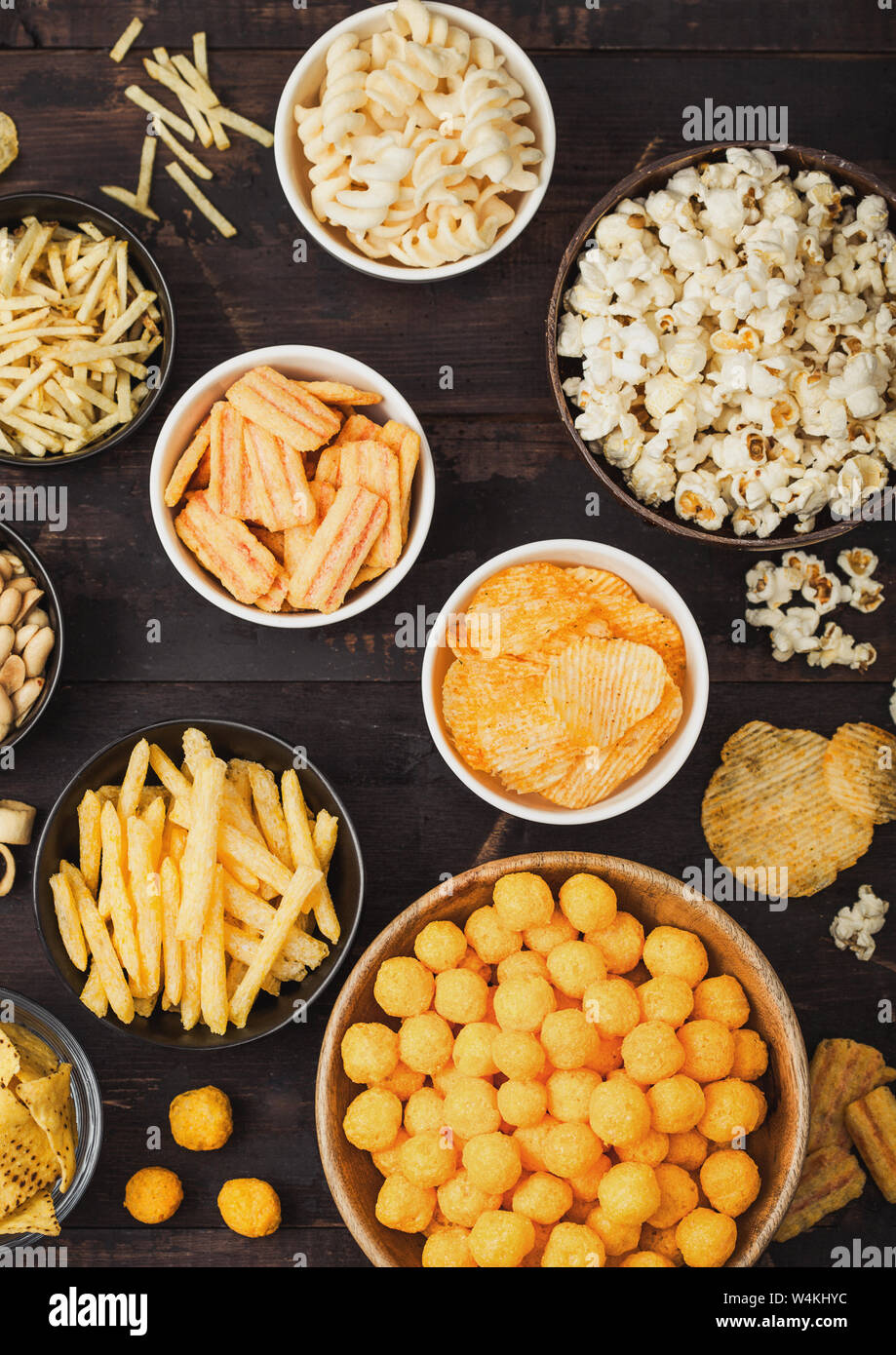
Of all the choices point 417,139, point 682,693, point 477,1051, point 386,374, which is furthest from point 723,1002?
point 417,139

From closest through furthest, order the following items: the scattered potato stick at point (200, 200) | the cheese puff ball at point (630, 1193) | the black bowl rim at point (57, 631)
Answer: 1. the cheese puff ball at point (630, 1193)
2. the black bowl rim at point (57, 631)
3. the scattered potato stick at point (200, 200)

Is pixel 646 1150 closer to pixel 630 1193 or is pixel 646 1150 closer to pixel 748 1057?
pixel 630 1193

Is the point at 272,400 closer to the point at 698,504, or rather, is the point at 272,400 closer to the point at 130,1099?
the point at 698,504

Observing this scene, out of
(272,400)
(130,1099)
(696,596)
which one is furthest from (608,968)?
(272,400)

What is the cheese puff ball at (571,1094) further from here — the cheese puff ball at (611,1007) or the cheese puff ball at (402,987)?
the cheese puff ball at (402,987)

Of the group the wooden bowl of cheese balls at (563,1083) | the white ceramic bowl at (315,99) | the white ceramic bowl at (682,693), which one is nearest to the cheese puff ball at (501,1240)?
the wooden bowl of cheese balls at (563,1083)
